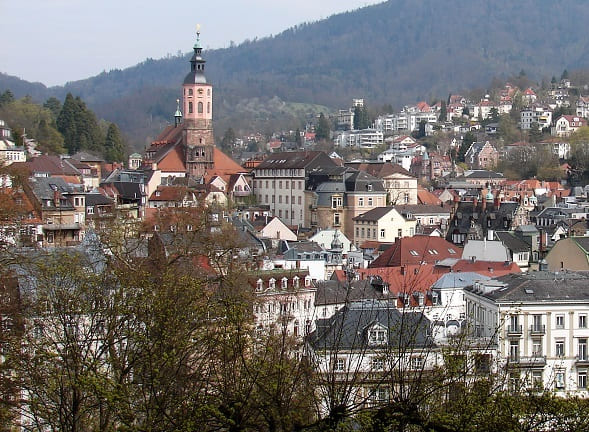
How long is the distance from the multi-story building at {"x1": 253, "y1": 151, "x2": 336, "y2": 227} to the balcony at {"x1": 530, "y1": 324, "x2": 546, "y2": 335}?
49492 mm

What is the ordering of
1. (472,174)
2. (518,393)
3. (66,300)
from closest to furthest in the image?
(518,393)
(66,300)
(472,174)

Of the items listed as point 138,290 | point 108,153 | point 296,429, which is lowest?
point 296,429

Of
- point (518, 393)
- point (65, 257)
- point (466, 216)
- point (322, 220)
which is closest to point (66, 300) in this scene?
point (65, 257)

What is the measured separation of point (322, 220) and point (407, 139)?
82019 mm

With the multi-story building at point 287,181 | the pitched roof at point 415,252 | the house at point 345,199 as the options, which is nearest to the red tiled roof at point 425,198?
the multi-story building at point 287,181

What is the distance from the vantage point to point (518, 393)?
57.0 ft

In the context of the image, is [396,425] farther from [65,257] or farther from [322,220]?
[322,220]

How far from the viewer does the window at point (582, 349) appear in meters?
36.5

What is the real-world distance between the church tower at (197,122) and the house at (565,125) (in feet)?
234

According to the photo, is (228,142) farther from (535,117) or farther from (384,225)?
(384,225)

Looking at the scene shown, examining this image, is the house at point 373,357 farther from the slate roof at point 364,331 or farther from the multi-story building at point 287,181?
the multi-story building at point 287,181

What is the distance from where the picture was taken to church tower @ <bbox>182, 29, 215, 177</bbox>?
9825 centimetres

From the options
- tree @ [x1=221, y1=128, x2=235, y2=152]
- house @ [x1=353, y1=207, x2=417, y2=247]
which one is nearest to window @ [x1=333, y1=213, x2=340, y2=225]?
house @ [x1=353, y1=207, x2=417, y2=247]

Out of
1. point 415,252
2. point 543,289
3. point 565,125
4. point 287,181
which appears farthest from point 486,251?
point 565,125
